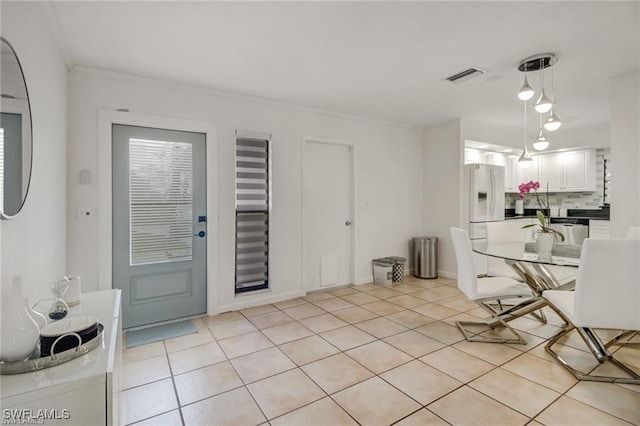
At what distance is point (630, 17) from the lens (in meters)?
2.14

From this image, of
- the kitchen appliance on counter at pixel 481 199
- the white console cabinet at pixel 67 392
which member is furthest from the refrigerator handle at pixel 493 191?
the white console cabinet at pixel 67 392

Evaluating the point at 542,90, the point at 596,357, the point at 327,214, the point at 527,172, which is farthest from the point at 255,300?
the point at 527,172

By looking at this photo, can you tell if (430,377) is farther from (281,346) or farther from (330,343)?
(281,346)

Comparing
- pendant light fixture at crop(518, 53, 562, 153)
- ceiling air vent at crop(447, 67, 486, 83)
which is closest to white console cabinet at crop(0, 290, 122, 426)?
pendant light fixture at crop(518, 53, 562, 153)

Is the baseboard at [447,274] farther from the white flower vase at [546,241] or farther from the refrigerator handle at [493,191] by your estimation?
the white flower vase at [546,241]

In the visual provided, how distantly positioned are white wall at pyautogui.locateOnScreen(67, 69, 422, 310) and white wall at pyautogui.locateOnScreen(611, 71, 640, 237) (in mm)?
2580

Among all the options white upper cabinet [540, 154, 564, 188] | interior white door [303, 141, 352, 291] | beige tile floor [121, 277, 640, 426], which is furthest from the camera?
white upper cabinet [540, 154, 564, 188]

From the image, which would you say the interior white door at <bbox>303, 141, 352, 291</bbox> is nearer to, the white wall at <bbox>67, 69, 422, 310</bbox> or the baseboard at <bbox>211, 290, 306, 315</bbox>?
the white wall at <bbox>67, 69, 422, 310</bbox>

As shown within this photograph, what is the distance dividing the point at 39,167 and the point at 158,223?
4.40ft

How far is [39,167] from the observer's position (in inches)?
76.3

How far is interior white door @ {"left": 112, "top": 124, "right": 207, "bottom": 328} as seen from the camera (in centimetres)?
307

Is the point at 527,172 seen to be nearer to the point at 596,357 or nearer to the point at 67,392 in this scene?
the point at 596,357

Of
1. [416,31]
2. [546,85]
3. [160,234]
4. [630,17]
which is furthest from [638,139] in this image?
[160,234]

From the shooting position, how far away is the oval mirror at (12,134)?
1314mm
